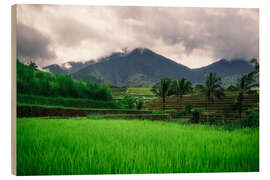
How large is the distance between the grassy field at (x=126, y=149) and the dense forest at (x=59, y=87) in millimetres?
604

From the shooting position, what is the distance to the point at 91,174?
Answer: 9.08 feet

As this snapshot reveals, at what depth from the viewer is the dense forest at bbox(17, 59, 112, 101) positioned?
139 inches

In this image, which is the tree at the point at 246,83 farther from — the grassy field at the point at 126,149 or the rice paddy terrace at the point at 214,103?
the grassy field at the point at 126,149

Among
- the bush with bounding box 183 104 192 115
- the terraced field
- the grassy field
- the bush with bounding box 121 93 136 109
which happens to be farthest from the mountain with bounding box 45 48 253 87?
the grassy field

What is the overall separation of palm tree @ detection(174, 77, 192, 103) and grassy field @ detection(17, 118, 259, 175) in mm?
750

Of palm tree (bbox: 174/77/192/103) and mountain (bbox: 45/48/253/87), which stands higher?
mountain (bbox: 45/48/253/87)

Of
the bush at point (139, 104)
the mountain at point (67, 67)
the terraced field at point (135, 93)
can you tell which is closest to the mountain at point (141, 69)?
the mountain at point (67, 67)

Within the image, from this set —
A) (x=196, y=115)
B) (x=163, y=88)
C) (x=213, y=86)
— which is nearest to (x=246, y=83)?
(x=213, y=86)

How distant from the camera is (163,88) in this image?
4.08 metres

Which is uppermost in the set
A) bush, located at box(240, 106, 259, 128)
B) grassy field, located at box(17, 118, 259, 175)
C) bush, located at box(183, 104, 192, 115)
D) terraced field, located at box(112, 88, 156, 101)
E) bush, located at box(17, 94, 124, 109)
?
terraced field, located at box(112, 88, 156, 101)

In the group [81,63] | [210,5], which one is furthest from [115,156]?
[210,5]

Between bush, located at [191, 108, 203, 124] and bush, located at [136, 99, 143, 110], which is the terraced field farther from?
bush, located at [191, 108, 203, 124]

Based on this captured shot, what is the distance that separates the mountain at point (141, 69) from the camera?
12.6 ft

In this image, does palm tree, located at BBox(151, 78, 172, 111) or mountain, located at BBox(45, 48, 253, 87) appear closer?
mountain, located at BBox(45, 48, 253, 87)
